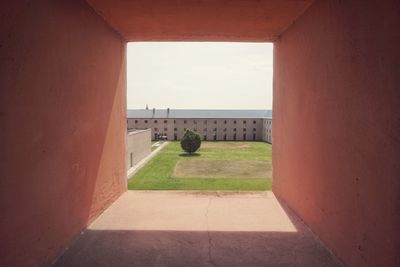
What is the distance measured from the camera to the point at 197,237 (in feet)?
17.3

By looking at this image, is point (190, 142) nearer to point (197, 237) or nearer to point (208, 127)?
point (208, 127)

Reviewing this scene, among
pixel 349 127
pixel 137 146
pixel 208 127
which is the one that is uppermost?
pixel 349 127

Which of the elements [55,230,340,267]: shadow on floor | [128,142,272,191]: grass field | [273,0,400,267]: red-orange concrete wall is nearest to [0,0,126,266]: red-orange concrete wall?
[55,230,340,267]: shadow on floor

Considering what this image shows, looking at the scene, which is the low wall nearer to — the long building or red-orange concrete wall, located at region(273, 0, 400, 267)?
red-orange concrete wall, located at region(273, 0, 400, 267)

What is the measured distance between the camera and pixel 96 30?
5852 millimetres

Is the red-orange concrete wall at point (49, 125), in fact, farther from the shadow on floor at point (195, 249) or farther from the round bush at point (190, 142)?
the round bush at point (190, 142)

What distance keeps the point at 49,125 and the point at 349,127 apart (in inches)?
153

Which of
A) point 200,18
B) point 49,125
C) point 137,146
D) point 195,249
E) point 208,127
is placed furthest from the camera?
point 208,127

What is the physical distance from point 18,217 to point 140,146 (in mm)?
34156

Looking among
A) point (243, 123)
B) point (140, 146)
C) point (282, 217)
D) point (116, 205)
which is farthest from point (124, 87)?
point (243, 123)

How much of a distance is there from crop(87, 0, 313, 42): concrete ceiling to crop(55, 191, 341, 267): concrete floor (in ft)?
12.7

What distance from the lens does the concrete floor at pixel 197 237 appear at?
14.6ft

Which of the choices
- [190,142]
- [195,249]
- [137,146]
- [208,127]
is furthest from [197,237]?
[208,127]

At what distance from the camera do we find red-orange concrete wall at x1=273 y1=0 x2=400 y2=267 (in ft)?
10.4
